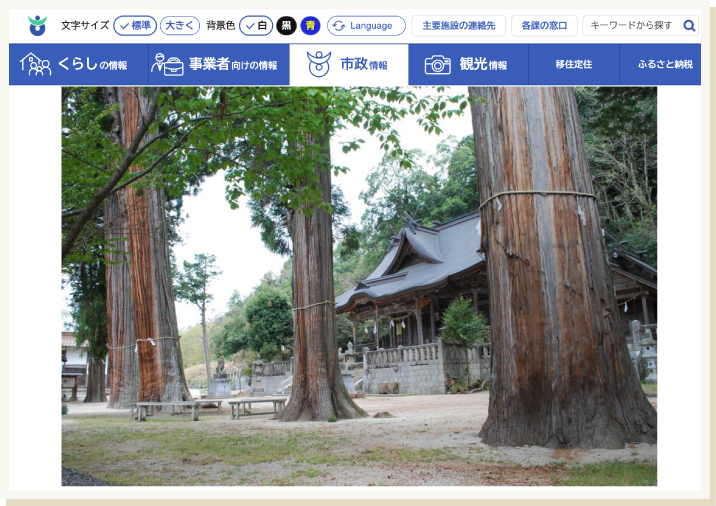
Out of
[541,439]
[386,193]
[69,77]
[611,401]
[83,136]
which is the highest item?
[386,193]

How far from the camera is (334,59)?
120 inches

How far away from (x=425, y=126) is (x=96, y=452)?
389 cm

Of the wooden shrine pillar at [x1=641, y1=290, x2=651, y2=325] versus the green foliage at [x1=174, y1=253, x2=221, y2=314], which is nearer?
the wooden shrine pillar at [x1=641, y1=290, x2=651, y2=325]

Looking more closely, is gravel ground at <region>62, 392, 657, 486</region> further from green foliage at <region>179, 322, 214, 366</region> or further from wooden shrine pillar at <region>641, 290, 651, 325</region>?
green foliage at <region>179, 322, 214, 366</region>

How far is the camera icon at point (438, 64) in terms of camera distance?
300cm

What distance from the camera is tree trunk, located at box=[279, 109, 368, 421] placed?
284 inches

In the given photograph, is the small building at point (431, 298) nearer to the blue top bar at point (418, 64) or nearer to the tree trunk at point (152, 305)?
the tree trunk at point (152, 305)

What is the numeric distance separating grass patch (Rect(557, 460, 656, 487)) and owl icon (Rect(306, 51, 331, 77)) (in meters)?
2.54

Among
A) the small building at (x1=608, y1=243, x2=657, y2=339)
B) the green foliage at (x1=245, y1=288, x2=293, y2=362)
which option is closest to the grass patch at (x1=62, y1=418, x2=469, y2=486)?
the small building at (x1=608, y1=243, x2=657, y2=339)

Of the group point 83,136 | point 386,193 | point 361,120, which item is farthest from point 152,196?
point 386,193

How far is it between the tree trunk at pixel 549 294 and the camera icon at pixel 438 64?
1331 millimetres
